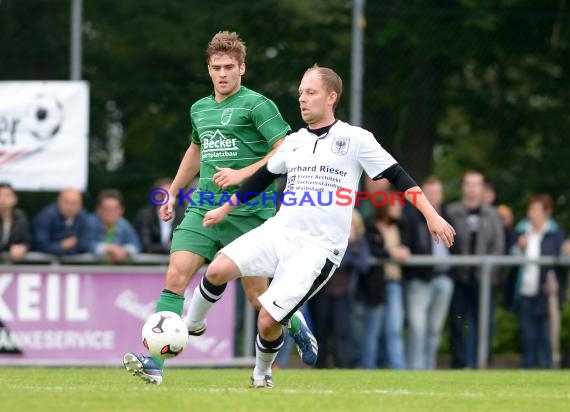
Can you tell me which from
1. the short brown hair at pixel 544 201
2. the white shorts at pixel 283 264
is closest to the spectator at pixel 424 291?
the short brown hair at pixel 544 201

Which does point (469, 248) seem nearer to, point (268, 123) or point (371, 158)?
point (268, 123)

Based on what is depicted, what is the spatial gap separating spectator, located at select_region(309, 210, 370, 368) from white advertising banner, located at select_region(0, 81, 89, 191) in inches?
107

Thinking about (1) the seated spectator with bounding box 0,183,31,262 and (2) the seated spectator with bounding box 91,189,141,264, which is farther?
(2) the seated spectator with bounding box 91,189,141,264

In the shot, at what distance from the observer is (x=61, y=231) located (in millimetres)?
13375

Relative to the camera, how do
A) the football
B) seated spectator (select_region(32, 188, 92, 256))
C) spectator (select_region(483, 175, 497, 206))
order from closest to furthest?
the football
seated spectator (select_region(32, 188, 92, 256))
spectator (select_region(483, 175, 497, 206))

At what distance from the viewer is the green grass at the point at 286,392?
279 inches

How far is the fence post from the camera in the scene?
1416 centimetres

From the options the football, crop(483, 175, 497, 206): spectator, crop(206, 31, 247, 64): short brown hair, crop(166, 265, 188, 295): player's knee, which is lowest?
the football

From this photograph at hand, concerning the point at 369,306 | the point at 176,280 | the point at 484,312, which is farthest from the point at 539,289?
the point at 176,280

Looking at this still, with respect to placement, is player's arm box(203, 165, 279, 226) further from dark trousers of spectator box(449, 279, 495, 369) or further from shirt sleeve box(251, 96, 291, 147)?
dark trousers of spectator box(449, 279, 495, 369)

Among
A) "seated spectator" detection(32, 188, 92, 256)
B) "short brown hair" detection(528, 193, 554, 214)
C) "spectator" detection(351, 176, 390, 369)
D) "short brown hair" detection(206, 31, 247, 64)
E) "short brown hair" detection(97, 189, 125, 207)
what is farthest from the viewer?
"short brown hair" detection(528, 193, 554, 214)

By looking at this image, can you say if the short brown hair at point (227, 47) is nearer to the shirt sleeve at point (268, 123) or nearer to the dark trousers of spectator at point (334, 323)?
the shirt sleeve at point (268, 123)

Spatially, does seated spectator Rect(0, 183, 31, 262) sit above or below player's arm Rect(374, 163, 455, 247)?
below

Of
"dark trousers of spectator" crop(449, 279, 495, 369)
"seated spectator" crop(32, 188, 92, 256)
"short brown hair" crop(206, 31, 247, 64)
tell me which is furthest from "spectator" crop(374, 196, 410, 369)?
"short brown hair" crop(206, 31, 247, 64)
